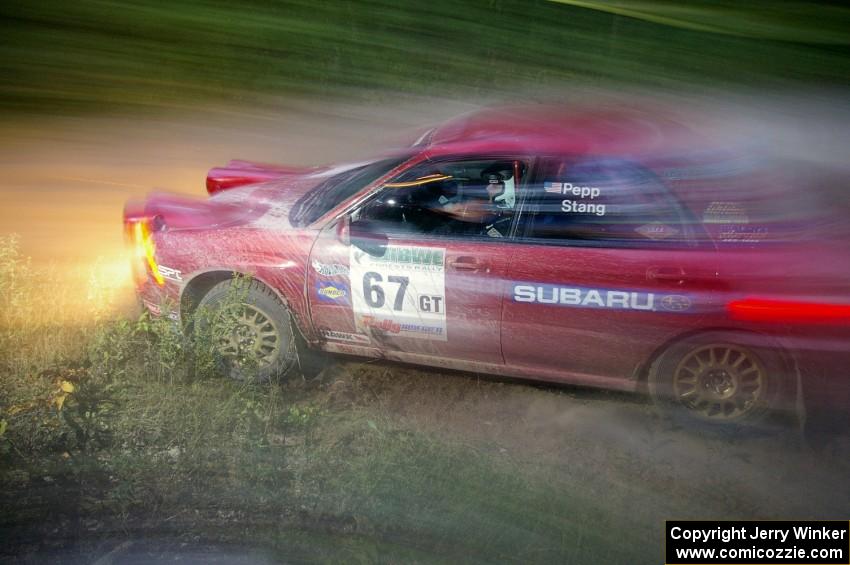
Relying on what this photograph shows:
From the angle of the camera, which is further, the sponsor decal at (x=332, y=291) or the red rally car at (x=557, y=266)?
the sponsor decal at (x=332, y=291)

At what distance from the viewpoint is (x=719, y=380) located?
4098 mm

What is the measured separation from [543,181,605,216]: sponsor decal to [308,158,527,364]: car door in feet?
0.81

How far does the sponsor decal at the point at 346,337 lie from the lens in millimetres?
4445

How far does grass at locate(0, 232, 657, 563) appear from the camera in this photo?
11.1 feet

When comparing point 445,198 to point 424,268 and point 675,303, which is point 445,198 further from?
point 675,303

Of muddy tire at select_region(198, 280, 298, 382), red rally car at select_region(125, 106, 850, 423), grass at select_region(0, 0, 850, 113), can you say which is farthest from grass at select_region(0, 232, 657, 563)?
grass at select_region(0, 0, 850, 113)

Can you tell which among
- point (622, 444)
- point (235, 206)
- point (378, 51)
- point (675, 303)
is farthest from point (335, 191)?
point (378, 51)

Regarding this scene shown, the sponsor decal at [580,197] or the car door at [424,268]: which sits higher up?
the sponsor decal at [580,197]

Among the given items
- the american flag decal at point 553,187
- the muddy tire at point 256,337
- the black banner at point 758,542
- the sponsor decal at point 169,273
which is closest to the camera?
the black banner at point 758,542

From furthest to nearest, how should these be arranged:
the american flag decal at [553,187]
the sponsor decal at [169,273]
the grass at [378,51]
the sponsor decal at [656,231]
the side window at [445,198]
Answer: the grass at [378,51] < the sponsor decal at [169,273] < the side window at [445,198] < the american flag decal at [553,187] < the sponsor decal at [656,231]

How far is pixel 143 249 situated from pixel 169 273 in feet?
0.86

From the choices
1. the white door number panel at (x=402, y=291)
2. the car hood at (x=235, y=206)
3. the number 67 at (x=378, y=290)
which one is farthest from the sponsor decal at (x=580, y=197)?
the car hood at (x=235, y=206)

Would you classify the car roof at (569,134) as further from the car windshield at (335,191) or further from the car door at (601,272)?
the car windshield at (335,191)

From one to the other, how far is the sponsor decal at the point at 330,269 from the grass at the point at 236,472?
2.42 feet
